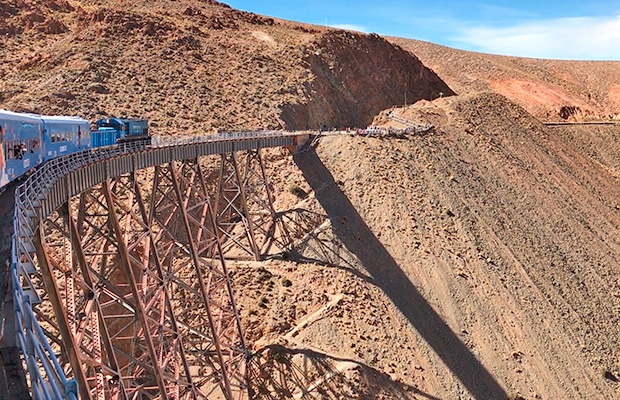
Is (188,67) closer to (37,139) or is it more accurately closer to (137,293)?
(37,139)

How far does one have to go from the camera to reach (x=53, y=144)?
2077 cm

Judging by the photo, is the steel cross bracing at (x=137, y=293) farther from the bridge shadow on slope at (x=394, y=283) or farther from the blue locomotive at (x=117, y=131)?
the bridge shadow on slope at (x=394, y=283)

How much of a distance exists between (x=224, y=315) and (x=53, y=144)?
9.89 meters

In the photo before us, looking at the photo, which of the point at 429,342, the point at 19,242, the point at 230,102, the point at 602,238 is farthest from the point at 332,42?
the point at 19,242

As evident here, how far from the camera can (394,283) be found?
2938 centimetres

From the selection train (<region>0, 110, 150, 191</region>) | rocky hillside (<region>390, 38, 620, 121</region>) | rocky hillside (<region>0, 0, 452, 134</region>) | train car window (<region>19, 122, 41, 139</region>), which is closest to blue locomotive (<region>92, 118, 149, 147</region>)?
train (<region>0, 110, 150, 191</region>)

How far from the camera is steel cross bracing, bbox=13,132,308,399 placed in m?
11.5

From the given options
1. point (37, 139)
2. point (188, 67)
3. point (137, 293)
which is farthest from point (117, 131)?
point (188, 67)

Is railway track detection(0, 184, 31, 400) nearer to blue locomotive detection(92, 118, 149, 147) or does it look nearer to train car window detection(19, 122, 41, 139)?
train car window detection(19, 122, 41, 139)

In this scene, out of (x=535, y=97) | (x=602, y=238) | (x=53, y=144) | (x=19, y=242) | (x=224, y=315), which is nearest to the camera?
(x=19, y=242)

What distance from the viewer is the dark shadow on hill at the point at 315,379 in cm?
2339

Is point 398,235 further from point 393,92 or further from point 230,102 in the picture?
point 393,92

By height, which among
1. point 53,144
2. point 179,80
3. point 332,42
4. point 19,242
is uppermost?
point 332,42

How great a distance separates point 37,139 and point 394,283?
1781 centimetres
